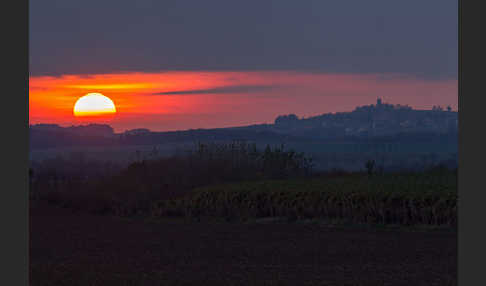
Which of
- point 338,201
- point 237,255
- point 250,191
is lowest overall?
point 237,255

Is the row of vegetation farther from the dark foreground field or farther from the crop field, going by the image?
the dark foreground field

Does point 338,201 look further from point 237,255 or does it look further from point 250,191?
point 237,255

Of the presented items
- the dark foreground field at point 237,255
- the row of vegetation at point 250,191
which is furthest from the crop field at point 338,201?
the dark foreground field at point 237,255

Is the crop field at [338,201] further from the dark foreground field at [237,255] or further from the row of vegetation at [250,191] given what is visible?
the dark foreground field at [237,255]

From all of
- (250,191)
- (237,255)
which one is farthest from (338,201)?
(237,255)

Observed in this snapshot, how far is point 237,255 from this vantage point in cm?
1297

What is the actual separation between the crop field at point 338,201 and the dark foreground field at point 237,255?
0.65 meters

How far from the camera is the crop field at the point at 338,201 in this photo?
54.1 feet

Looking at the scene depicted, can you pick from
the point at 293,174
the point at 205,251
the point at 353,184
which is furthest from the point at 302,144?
the point at 205,251

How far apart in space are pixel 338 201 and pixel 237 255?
527cm

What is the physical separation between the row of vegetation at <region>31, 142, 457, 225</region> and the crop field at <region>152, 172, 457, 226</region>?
0.02 m

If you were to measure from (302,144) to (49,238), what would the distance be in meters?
54.5

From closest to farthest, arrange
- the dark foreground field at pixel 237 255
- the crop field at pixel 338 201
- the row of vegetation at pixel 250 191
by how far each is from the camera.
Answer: the dark foreground field at pixel 237 255
the crop field at pixel 338 201
the row of vegetation at pixel 250 191

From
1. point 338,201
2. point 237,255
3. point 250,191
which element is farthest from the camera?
point 250,191
